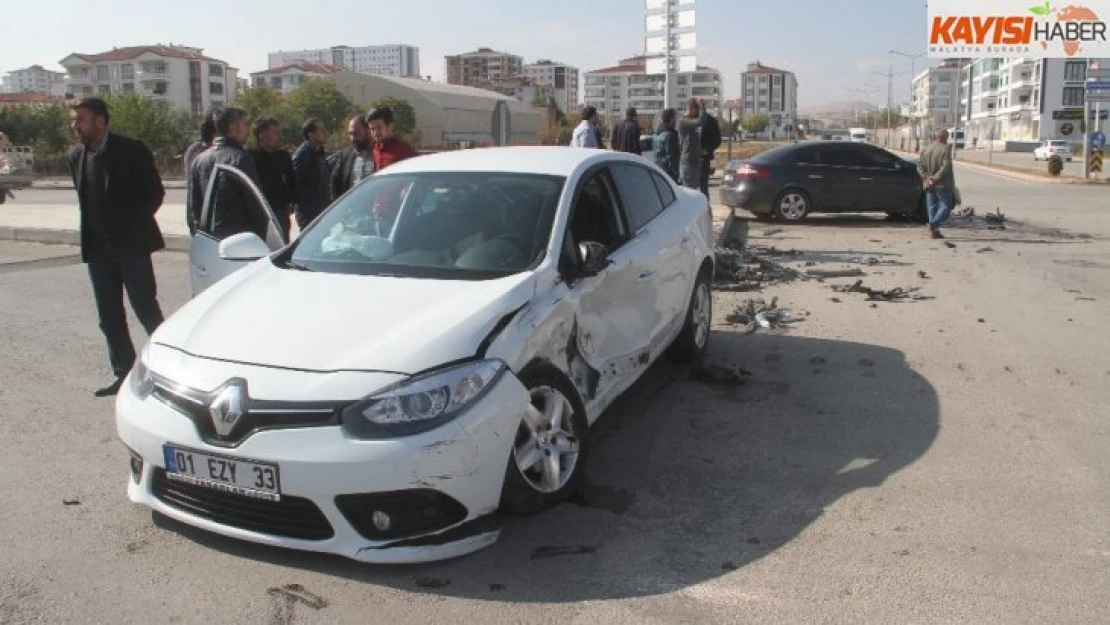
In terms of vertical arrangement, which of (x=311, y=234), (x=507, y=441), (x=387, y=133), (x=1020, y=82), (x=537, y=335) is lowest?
(x=507, y=441)

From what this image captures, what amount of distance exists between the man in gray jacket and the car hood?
33.0ft

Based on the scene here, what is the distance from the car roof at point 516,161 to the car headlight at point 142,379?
1890 millimetres

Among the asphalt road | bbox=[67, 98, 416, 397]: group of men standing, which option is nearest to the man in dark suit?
bbox=[67, 98, 416, 397]: group of men standing

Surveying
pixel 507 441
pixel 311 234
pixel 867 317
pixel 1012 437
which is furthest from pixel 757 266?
pixel 507 441

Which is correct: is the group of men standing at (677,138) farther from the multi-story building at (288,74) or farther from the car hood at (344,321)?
the multi-story building at (288,74)

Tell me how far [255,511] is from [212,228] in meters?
3.21

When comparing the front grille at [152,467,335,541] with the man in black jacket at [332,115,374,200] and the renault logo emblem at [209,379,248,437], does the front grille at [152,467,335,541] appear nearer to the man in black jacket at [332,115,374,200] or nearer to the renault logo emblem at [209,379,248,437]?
the renault logo emblem at [209,379,248,437]

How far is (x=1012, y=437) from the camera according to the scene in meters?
5.04

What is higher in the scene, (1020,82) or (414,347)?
(1020,82)

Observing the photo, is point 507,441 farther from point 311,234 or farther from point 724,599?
point 311,234

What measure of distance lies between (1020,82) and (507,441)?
463ft

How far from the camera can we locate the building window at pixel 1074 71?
114 metres

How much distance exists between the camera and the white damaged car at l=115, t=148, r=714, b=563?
10.8ft

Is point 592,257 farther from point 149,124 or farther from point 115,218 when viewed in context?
point 149,124
